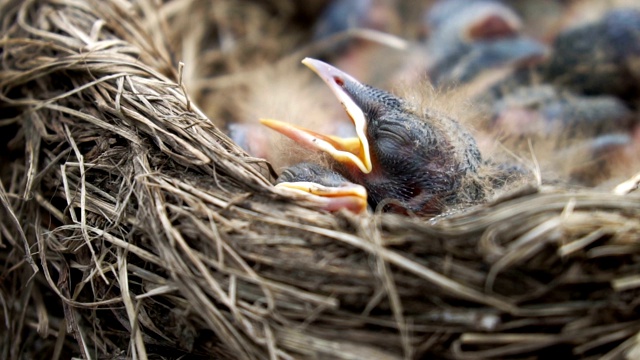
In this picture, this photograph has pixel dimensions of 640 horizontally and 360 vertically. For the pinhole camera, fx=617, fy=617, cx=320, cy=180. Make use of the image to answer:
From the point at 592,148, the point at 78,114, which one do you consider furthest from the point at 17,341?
the point at 592,148

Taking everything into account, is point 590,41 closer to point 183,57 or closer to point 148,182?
point 183,57

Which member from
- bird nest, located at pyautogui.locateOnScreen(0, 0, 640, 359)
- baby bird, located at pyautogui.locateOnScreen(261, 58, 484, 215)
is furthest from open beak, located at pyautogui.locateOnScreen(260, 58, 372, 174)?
bird nest, located at pyautogui.locateOnScreen(0, 0, 640, 359)

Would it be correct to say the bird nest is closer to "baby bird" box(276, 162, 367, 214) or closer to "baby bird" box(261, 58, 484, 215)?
"baby bird" box(276, 162, 367, 214)

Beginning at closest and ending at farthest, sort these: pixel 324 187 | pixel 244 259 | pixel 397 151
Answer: pixel 244 259, pixel 324 187, pixel 397 151

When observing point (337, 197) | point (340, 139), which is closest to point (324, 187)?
point (337, 197)

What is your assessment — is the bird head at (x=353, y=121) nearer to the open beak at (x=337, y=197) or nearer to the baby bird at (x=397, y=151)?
the baby bird at (x=397, y=151)

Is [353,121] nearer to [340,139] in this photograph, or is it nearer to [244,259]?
[340,139]
